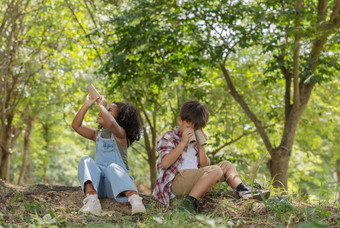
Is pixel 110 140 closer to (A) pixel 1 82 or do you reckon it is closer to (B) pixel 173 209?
(B) pixel 173 209

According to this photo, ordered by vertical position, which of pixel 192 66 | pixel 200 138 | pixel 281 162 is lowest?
pixel 281 162

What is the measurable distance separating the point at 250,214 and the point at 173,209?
2.49ft

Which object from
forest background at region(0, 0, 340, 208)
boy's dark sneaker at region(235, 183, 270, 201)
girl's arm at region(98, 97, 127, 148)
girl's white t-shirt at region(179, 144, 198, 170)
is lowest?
boy's dark sneaker at region(235, 183, 270, 201)

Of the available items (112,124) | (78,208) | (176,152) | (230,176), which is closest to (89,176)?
(78,208)

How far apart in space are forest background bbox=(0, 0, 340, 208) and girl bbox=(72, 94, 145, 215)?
951 mm

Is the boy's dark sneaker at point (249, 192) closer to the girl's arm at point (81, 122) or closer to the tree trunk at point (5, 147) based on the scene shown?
the girl's arm at point (81, 122)

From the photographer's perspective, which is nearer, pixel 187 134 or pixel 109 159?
pixel 187 134

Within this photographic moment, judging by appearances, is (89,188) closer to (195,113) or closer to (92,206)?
(92,206)

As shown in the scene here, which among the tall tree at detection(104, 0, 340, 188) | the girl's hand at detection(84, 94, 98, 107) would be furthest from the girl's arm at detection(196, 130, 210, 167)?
the tall tree at detection(104, 0, 340, 188)

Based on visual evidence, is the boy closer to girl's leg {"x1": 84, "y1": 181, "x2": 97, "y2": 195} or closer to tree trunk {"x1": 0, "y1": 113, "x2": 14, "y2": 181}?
girl's leg {"x1": 84, "y1": 181, "x2": 97, "y2": 195}

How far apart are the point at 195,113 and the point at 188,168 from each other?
1.80 ft

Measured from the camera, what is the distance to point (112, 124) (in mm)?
3930

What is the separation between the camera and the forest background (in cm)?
664

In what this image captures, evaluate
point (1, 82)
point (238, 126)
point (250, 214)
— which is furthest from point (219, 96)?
point (250, 214)
